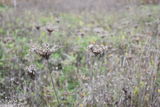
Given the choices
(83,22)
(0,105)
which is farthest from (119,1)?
(0,105)

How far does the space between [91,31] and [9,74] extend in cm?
278

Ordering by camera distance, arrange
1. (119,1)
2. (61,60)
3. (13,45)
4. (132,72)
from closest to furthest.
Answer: (132,72), (61,60), (13,45), (119,1)

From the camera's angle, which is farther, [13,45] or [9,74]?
[13,45]

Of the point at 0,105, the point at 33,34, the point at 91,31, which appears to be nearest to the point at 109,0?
the point at 91,31

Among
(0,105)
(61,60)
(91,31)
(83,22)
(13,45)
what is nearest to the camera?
(0,105)

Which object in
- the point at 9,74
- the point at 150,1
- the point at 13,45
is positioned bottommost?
the point at 9,74

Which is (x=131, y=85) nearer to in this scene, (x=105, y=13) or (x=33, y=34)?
(x=33, y=34)

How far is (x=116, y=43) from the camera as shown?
14.9ft

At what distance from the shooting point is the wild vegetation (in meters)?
2.54

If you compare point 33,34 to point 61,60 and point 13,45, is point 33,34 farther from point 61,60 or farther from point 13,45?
point 61,60

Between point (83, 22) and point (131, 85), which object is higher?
point (83, 22)

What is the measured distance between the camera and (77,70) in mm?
3635

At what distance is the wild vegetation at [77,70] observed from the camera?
2.54 meters

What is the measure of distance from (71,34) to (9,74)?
2.19 m
